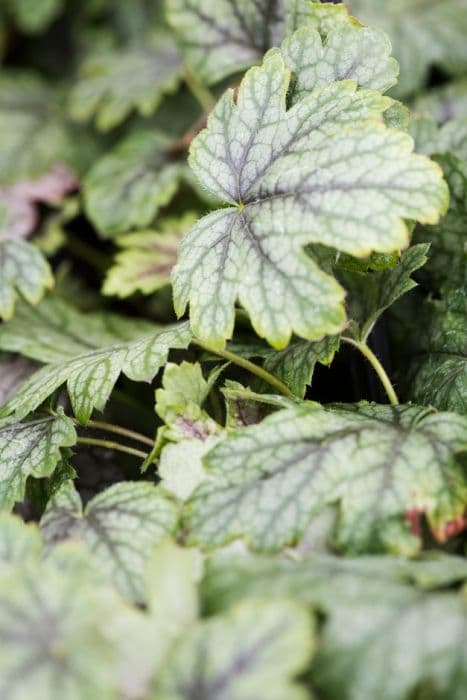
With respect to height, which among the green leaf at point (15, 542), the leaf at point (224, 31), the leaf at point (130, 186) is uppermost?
the leaf at point (224, 31)

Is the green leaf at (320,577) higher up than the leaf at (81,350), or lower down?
lower down

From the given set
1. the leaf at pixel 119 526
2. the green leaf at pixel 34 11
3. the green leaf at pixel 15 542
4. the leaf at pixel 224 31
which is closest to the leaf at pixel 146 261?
the leaf at pixel 224 31

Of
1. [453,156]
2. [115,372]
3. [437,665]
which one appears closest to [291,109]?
[453,156]

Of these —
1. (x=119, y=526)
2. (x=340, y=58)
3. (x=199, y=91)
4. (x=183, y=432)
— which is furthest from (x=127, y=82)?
(x=119, y=526)

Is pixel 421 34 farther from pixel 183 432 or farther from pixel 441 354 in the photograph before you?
pixel 183 432

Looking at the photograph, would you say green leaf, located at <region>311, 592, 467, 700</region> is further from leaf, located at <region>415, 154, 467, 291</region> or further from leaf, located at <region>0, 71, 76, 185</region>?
leaf, located at <region>0, 71, 76, 185</region>

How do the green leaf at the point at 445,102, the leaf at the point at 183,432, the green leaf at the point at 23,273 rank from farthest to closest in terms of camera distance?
the green leaf at the point at 445,102
the green leaf at the point at 23,273
the leaf at the point at 183,432

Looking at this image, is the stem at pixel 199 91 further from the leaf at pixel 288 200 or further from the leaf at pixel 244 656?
the leaf at pixel 244 656

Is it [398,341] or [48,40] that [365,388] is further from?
[48,40]

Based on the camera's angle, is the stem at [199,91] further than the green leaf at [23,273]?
Yes
